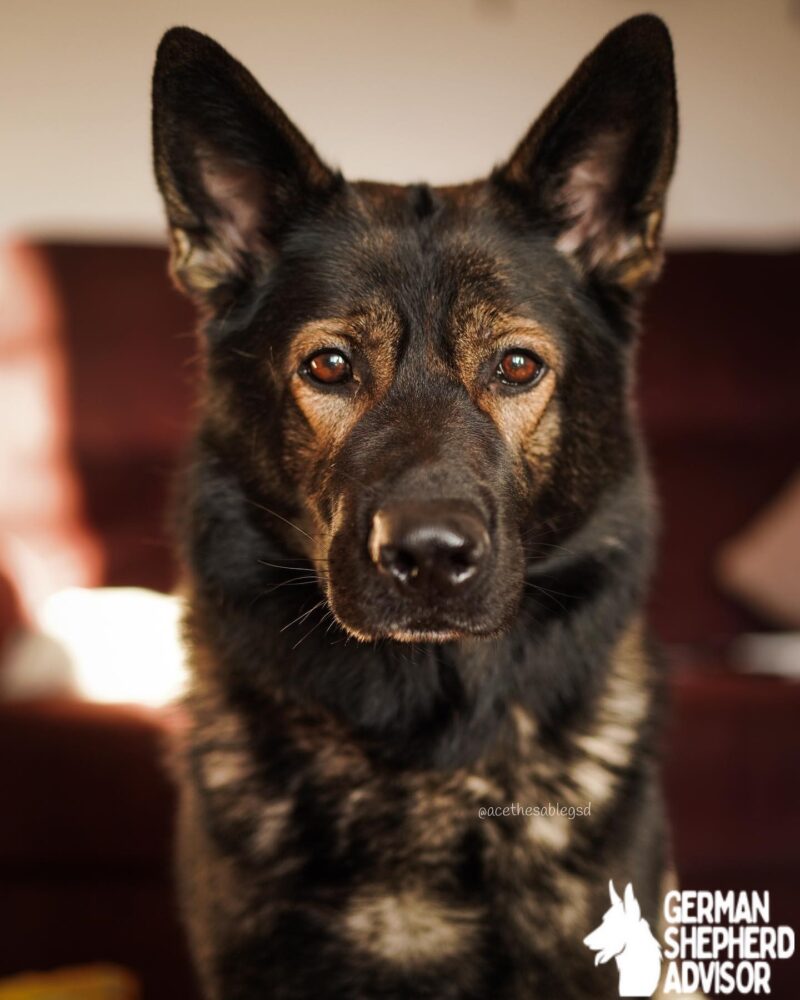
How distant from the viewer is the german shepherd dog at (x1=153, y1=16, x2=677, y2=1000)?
1.37 m

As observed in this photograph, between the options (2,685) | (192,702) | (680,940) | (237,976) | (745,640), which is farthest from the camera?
(745,640)

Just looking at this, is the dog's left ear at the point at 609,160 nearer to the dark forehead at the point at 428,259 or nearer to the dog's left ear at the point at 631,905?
the dark forehead at the point at 428,259

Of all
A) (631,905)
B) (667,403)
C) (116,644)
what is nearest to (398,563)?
(631,905)

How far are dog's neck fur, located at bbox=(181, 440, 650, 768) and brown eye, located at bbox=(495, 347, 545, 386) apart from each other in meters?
0.24

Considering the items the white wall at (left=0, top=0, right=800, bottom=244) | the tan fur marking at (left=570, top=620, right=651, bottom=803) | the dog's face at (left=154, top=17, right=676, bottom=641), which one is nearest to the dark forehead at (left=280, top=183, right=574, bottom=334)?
the dog's face at (left=154, top=17, right=676, bottom=641)

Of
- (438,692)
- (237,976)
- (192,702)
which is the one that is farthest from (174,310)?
(237,976)

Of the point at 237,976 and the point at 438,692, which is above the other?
the point at 438,692

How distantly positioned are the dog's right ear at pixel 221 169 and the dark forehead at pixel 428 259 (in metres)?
0.07

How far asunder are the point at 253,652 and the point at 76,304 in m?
1.82

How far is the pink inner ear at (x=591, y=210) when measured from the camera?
155cm

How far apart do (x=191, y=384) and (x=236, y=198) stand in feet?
4.47

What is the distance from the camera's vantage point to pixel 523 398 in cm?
146

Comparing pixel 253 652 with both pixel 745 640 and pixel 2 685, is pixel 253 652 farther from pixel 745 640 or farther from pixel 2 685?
pixel 745 640

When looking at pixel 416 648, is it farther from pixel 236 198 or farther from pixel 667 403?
pixel 667 403
